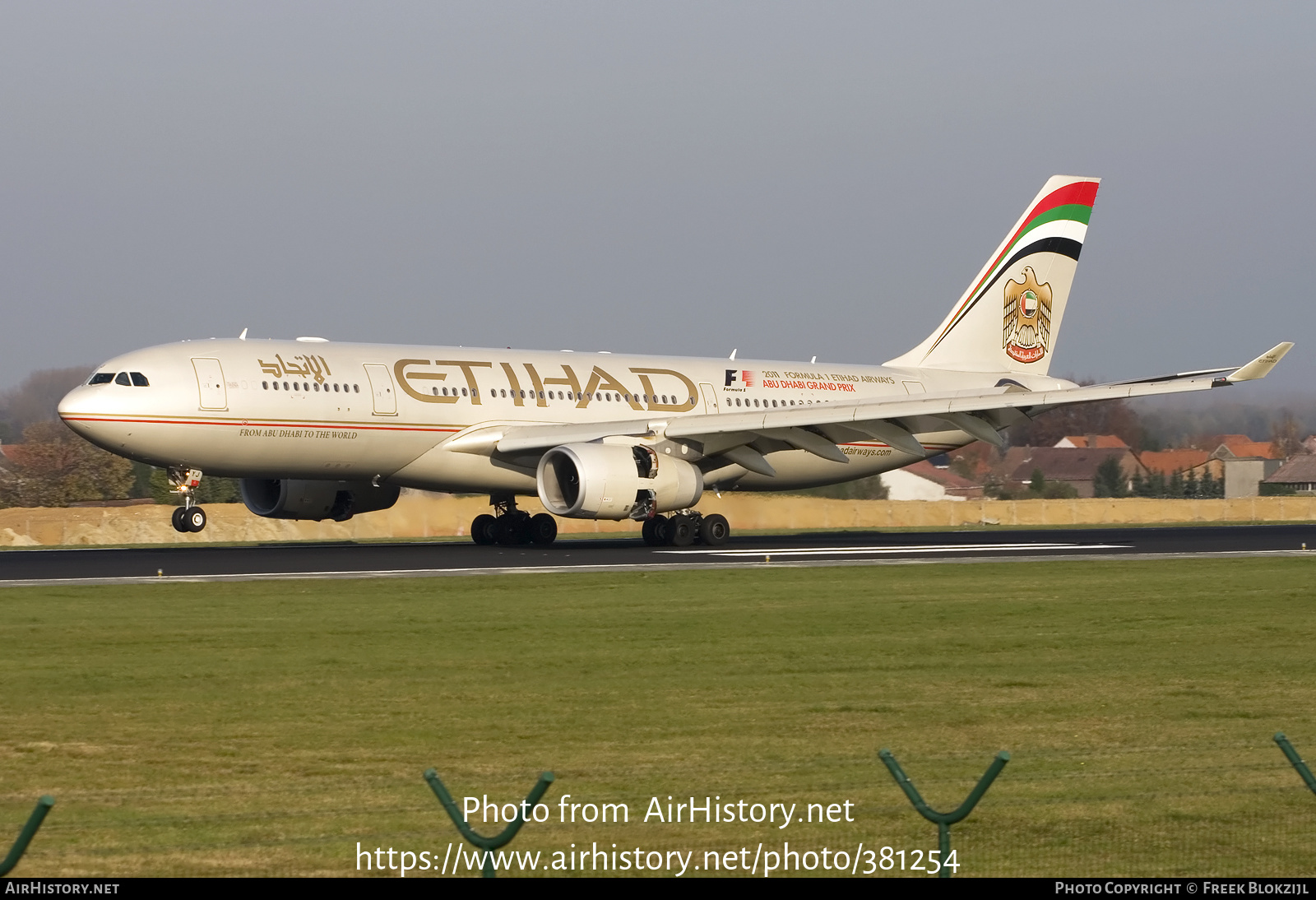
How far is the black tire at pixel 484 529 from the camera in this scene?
37.0m

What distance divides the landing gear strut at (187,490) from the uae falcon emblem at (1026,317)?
22.7m

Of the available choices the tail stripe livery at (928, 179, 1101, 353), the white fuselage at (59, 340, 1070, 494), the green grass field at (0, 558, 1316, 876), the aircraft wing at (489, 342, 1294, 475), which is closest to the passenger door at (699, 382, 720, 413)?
the white fuselage at (59, 340, 1070, 494)

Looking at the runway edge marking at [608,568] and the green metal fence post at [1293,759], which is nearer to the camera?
the green metal fence post at [1293,759]

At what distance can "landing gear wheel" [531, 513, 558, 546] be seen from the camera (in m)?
36.8

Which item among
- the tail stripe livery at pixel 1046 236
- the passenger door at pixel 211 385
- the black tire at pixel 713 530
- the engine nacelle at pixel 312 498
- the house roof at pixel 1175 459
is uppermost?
the tail stripe livery at pixel 1046 236

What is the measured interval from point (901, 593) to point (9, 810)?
15946 millimetres

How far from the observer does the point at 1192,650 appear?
17.9 m

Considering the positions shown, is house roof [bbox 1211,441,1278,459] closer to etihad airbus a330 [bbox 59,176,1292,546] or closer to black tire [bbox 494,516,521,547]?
etihad airbus a330 [bbox 59,176,1292,546]

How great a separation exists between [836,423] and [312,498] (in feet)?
37.8

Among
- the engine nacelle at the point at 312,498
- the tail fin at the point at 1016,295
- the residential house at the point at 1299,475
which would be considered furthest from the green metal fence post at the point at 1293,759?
the residential house at the point at 1299,475

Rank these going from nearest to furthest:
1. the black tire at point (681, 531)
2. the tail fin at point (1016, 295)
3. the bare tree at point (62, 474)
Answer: the black tire at point (681, 531) < the tail fin at point (1016, 295) < the bare tree at point (62, 474)

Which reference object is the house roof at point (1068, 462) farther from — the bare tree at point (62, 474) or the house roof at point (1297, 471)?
the bare tree at point (62, 474)

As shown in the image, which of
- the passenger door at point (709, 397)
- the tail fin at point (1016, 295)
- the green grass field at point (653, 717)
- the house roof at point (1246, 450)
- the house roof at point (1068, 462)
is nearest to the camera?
the green grass field at point (653, 717)

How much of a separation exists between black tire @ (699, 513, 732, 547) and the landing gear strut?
1063 cm
